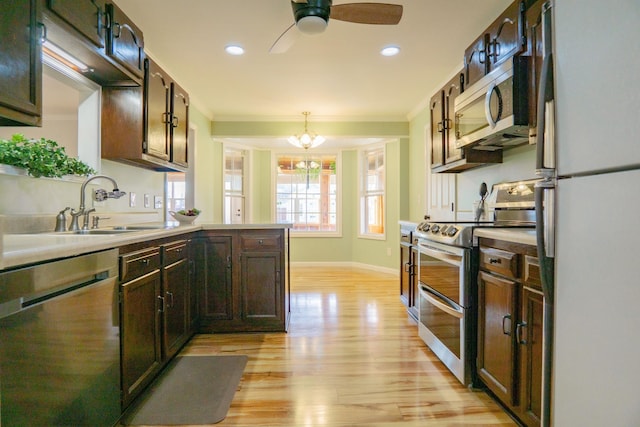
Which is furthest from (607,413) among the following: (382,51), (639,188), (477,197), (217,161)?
(217,161)

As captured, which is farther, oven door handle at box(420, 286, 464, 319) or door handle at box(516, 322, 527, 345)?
oven door handle at box(420, 286, 464, 319)

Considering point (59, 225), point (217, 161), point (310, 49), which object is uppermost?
point (310, 49)

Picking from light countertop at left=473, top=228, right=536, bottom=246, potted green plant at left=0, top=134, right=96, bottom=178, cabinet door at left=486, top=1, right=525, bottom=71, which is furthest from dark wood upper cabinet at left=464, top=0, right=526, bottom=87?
potted green plant at left=0, top=134, right=96, bottom=178

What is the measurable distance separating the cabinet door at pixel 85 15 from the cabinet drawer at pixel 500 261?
2472 mm

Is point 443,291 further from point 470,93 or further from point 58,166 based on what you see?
point 58,166

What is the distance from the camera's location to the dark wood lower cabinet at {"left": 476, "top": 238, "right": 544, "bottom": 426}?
1474 millimetres

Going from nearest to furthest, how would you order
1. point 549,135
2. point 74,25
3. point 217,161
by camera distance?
1. point 549,135
2. point 74,25
3. point 217,161

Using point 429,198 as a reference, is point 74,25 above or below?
above

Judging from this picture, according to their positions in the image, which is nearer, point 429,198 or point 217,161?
point 429,198

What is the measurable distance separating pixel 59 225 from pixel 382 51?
2.82 metres

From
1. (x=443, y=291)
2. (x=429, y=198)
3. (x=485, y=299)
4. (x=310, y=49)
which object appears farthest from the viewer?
(x=429, y=198)

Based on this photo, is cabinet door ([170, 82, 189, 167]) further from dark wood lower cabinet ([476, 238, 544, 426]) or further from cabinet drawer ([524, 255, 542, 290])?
cabinet drawer ([524, 255, 542, 290])

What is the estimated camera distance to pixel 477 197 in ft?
10.8

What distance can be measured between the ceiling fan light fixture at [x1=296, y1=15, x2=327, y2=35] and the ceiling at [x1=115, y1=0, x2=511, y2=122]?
389mm
